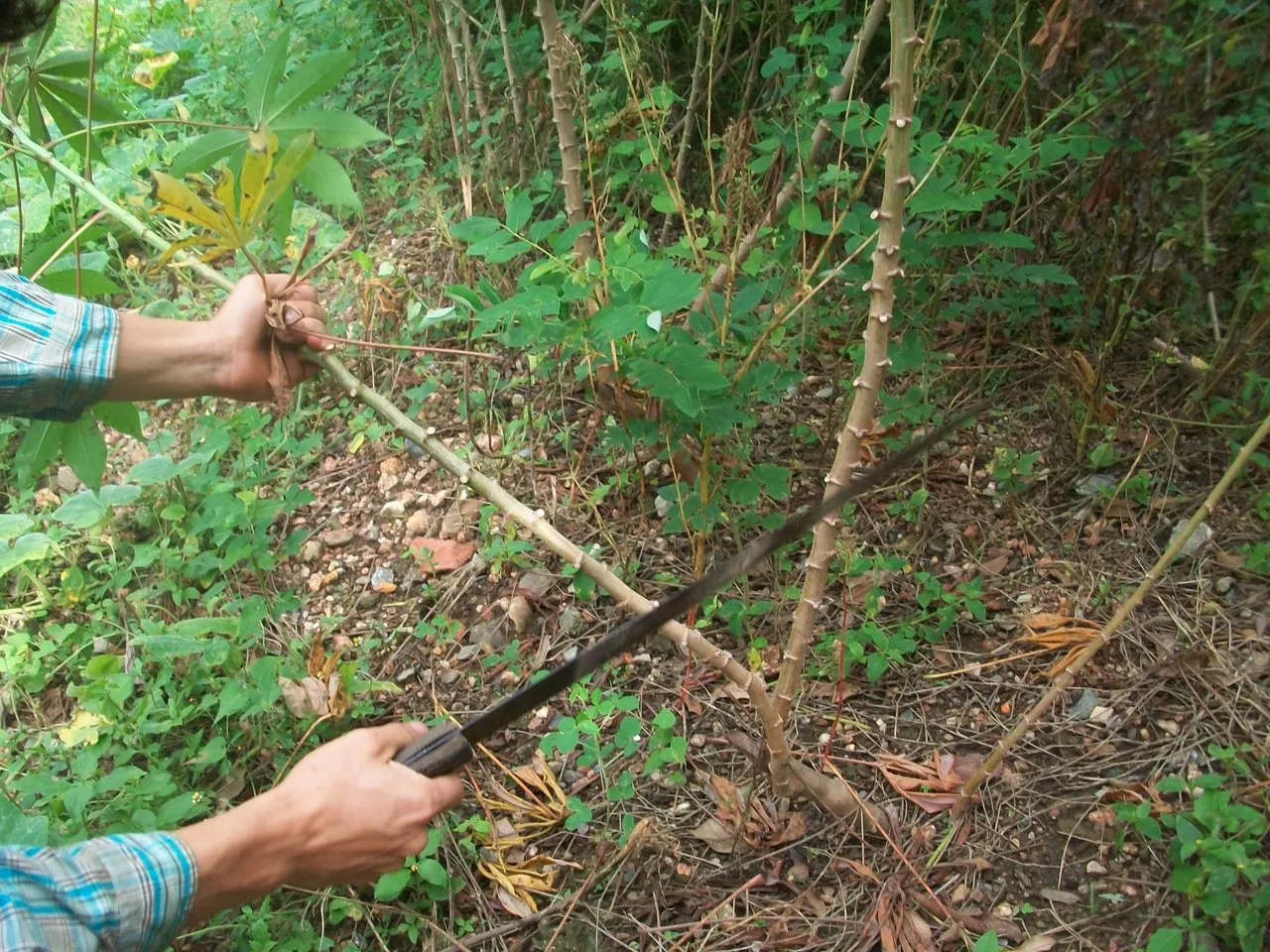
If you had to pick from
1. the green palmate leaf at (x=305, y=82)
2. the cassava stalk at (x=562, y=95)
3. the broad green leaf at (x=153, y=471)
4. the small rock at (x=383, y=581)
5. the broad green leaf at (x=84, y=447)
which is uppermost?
the green palmate leaf at (x=305, y=82)

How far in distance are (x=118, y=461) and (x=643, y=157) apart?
67.6 inches

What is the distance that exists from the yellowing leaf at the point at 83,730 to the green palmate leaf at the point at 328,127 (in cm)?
118

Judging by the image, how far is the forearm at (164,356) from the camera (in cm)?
133

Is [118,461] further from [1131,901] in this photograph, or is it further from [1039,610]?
[1131,901]

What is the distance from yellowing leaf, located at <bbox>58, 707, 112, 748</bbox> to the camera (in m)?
1.68

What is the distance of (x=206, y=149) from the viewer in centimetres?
124

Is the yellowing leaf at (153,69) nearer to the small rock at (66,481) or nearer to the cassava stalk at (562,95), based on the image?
the small rock at (66,481)

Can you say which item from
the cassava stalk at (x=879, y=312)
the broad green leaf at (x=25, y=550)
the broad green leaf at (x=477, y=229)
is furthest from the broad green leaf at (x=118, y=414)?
the cassava stalk at (x=879, y=312)

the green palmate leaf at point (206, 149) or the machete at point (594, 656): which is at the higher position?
the green palmate leaf at point (206, 149)

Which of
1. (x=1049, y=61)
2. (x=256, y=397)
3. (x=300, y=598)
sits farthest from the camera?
(x=300, y=598)

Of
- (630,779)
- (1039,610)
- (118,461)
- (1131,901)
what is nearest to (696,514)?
(630,779)

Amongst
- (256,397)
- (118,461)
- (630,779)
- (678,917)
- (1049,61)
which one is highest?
(1049,61)

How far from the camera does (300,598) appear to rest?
202cm

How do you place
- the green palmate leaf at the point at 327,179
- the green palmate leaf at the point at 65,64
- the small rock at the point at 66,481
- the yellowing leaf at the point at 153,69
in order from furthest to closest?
1. the yellowing leaf at the point at 153,69
2. the small rock at the point at 66,481
3. the green palmate leaf at the point at 65,64
4. the green palmate leaf at the point at 327,179
